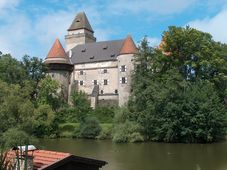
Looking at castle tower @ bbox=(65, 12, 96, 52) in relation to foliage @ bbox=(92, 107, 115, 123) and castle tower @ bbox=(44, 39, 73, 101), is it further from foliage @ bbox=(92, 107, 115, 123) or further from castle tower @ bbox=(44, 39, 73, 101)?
foliage @ bbox=(92, 107, 115, 123)

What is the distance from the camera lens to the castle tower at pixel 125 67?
5112 cm

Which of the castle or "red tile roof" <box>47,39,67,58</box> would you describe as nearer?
the castle

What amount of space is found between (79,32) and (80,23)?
2.24m

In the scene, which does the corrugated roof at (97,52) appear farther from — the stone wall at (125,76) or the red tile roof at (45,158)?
the red tile roof at (45,158)

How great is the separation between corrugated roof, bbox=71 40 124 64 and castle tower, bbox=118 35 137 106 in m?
2.66

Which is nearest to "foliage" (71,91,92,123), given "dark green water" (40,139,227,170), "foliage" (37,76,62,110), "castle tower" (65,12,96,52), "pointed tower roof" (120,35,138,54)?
"foliage" (37,76,62,110)

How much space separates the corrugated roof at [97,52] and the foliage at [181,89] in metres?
9.37

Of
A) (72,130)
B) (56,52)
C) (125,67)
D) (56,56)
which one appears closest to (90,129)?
(72,130)

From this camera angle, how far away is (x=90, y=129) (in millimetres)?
41688

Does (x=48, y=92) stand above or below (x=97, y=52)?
below

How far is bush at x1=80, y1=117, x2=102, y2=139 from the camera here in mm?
41537

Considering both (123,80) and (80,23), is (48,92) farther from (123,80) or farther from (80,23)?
(80,23)

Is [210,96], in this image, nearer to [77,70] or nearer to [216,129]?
[216,129]

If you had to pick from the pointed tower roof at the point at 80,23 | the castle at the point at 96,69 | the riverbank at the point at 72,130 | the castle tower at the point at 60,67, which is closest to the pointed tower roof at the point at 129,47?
the castle at the point at 96,69
